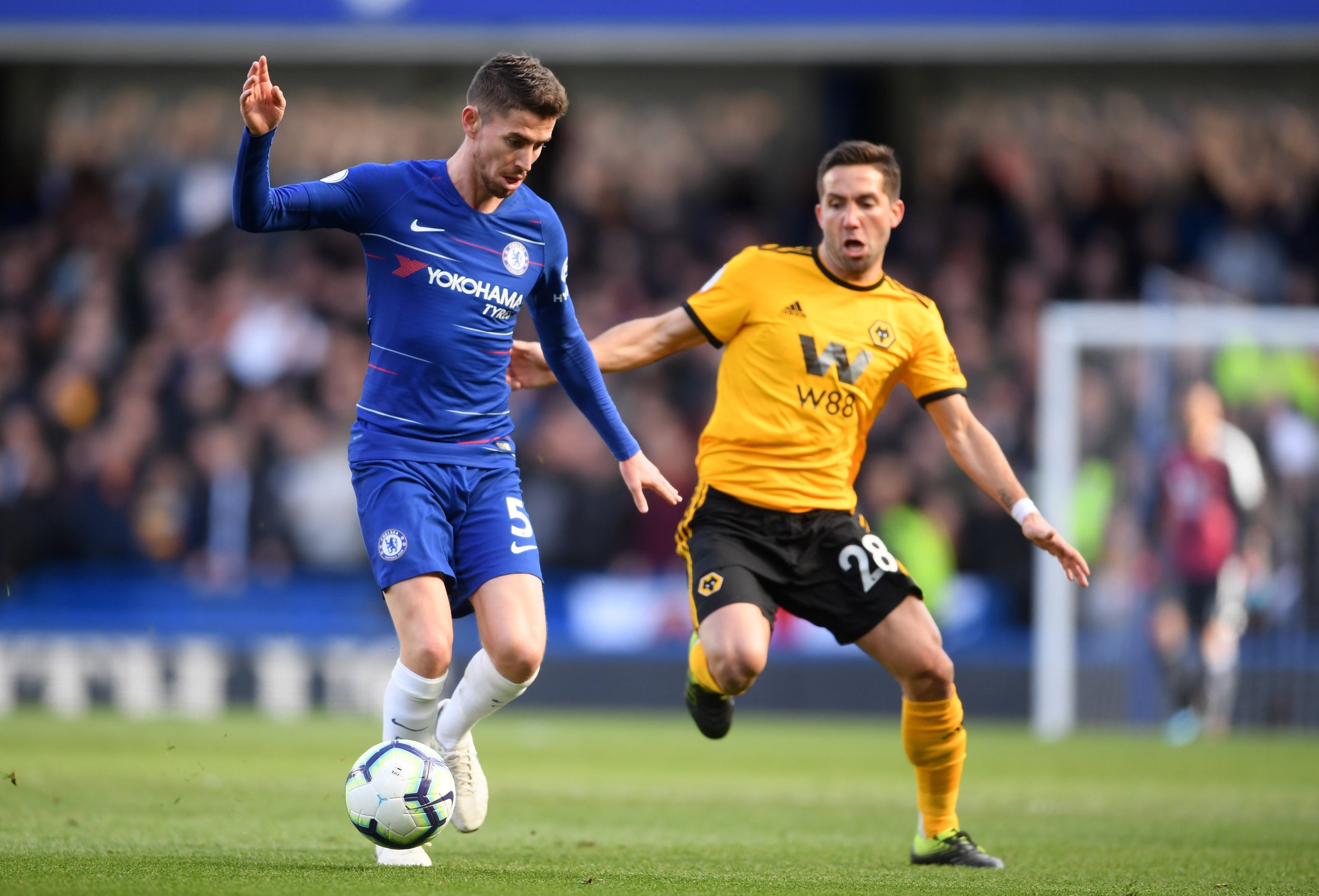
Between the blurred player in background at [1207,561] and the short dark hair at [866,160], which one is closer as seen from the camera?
the short dark hair at [866,160]

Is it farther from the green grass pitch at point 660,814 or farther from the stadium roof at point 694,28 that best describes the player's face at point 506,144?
the stadium roof at point 694,28

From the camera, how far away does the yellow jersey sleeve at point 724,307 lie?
6320 millimetres

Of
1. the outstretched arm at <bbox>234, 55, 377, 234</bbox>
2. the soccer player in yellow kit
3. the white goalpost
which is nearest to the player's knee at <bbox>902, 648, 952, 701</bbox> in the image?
the soccer player in yellow kit

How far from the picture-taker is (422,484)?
17.7 feet

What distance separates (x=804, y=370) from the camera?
6207 mm

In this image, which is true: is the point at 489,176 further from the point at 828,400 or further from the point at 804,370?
the point at 828,400

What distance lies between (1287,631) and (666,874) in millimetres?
9479

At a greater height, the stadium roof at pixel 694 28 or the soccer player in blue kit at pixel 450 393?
the stadium roof at pixel 694 28

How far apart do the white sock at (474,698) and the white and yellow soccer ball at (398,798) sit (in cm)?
45

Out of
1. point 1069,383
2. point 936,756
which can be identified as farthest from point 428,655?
point 1069,383

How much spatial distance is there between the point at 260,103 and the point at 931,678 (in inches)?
118

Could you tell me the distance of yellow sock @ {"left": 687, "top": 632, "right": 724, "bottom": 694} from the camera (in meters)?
6.01

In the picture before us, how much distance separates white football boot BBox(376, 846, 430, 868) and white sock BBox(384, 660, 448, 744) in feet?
1.15

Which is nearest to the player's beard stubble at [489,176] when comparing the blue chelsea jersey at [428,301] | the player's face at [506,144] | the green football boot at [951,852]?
the player's face at [506,144]
